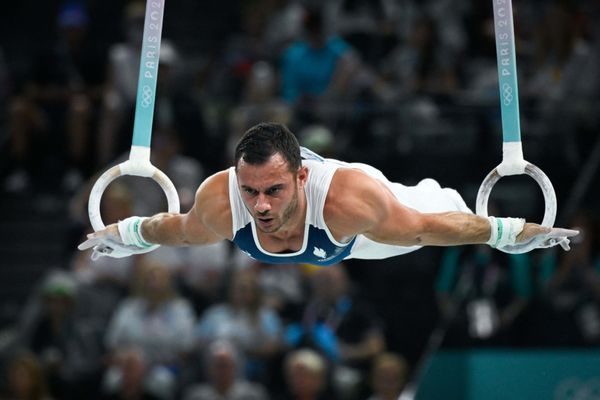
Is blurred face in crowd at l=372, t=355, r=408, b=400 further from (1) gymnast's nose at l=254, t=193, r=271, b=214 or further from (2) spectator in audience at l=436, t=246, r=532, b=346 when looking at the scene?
(1) gymnast's nose at l=254, t=193, r=271, b=214

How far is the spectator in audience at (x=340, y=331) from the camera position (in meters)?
8.21

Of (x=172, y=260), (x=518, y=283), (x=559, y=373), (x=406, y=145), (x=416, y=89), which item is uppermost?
(x=416, y=89)

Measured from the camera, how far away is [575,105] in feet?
27.9

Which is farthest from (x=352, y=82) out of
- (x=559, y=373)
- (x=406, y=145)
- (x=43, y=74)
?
(x=559, y=373)

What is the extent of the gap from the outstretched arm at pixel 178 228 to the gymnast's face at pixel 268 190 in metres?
0.30

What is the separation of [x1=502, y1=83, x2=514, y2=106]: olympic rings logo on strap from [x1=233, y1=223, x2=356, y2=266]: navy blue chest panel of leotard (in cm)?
105

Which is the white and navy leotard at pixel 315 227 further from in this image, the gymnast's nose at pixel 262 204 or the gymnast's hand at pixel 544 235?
the gymnast's hand at pixel 544 235

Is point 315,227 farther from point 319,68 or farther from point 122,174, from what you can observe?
point 319,68

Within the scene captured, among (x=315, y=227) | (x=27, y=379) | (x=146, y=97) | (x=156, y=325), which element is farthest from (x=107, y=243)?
(x=27, y=379)

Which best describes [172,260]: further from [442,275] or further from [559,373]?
[559,373]

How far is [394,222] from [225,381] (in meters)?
3.24

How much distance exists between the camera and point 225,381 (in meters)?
8.21

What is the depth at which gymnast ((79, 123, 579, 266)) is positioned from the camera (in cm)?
527

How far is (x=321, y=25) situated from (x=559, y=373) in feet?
12.3
